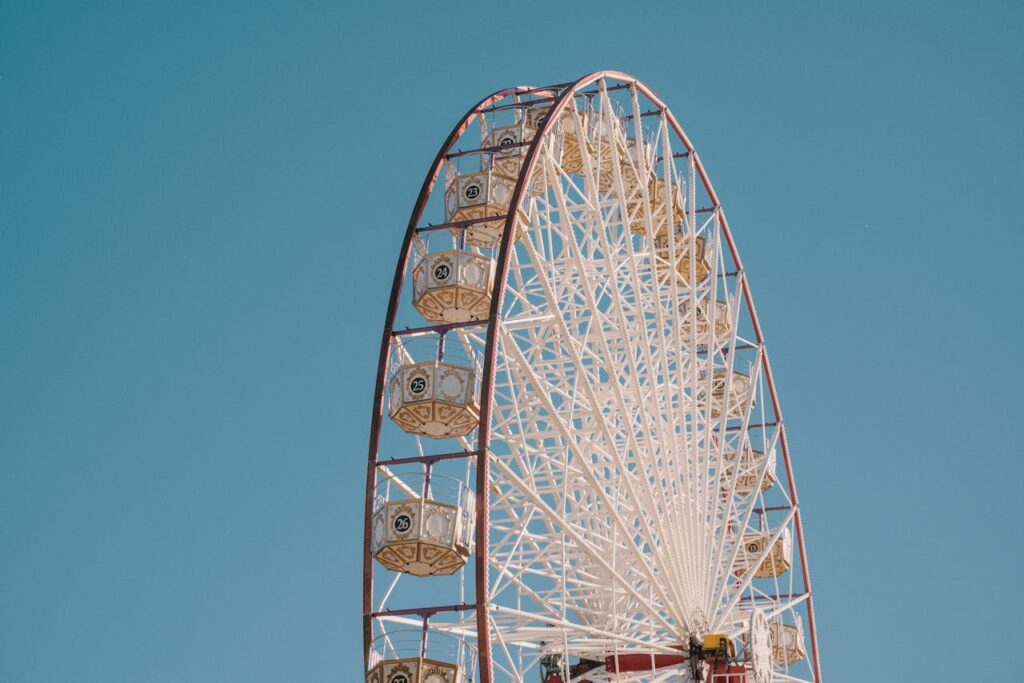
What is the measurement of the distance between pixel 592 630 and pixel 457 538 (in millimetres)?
2197

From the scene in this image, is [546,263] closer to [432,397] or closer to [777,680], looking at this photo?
[432,397]

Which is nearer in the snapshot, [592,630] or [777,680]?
[592,630]

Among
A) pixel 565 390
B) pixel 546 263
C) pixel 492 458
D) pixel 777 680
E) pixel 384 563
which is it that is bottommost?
pixel 777 680

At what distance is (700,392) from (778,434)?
2.37 metres

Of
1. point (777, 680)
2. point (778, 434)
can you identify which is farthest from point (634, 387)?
point (778, 434)

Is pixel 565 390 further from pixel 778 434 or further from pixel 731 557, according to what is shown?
pixel 778 434

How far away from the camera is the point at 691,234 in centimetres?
2134

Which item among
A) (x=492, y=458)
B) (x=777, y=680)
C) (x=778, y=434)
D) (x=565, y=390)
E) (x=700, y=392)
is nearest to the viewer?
(x=492, y=458)

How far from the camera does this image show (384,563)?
16.4 metres

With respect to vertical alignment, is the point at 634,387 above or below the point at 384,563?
above

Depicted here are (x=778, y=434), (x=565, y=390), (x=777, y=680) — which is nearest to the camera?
(x=565, y=390)

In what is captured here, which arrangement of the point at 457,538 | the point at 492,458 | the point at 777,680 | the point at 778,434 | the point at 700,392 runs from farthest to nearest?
the point at 700,392 → the point at 778,434 → the point at 777,680 → the point at 492,458 → the point at 457,538

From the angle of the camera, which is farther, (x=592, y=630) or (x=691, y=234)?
(x=691, y=234)

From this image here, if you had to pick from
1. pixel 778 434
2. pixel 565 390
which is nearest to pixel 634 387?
pixel 565 390
